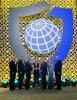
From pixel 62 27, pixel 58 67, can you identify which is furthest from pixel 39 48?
pixel 58 67

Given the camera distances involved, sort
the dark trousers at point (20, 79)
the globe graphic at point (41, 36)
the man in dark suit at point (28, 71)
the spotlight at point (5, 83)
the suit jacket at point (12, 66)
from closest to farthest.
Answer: the suit jacket at point (12, 66) < the dark trousers at point (20, 79) < the man in dark suit at point (28, 71) < the spotlight at point (5, 83) < the globe graphic at point (41, 36)

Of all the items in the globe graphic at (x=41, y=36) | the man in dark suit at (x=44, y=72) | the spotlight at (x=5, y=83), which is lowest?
the spotlight at (x=5, y=83)

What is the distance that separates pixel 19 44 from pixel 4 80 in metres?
2.06

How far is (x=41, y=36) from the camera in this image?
1919 centimetres

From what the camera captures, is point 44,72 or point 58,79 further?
point 44,72

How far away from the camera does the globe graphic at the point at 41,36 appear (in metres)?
19.1

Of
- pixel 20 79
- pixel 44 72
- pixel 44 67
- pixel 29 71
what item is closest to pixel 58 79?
pixel 44 72

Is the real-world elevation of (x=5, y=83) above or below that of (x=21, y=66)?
below

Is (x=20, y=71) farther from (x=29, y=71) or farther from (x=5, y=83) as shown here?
(x=5, y=83)

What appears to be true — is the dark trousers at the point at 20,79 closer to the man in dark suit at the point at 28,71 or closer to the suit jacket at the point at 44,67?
the man in dark suit at the point at 28,71

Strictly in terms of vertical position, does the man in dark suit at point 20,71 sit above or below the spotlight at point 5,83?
above

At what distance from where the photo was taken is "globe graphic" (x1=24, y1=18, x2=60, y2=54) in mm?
19109

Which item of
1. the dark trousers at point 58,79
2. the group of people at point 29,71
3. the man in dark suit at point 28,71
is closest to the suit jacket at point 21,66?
the group of people at point 29,71

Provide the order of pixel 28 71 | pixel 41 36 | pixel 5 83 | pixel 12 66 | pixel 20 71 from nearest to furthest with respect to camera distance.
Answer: pixel 12 66
pixel 20 71
pixel 28 71
pixel 5 83
pixel 41 36
